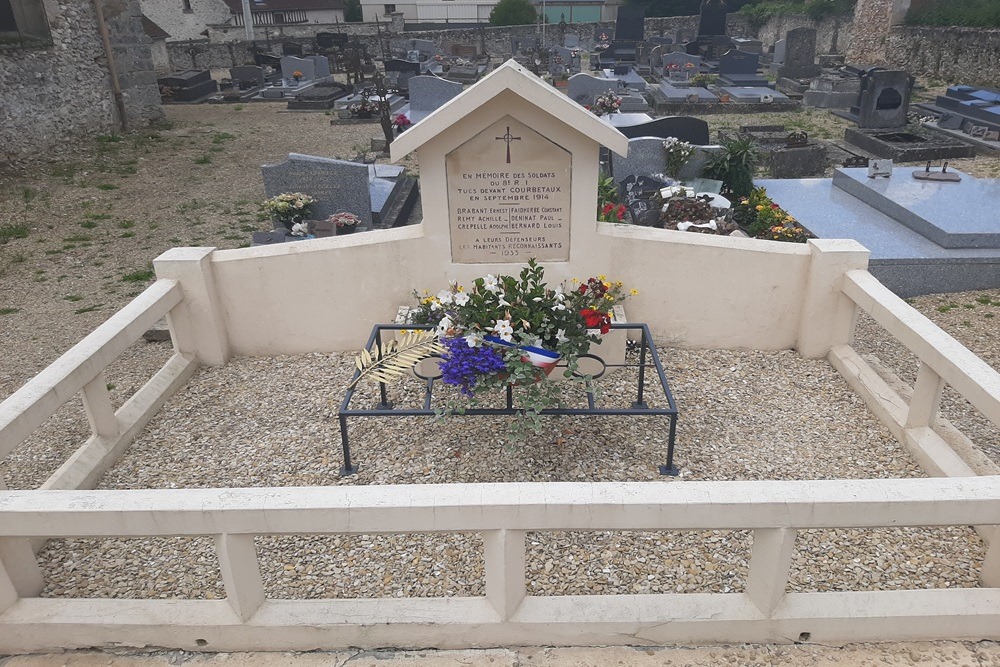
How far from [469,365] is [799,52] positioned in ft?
74.3

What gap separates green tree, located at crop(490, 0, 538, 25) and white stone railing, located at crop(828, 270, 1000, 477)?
118 feet

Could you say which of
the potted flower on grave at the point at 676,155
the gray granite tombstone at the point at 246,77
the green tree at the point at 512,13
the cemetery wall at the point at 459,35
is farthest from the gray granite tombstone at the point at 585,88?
the green tree at the point at 512,13

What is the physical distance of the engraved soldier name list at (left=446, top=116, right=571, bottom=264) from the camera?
465 cm

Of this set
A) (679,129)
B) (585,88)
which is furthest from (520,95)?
(585,88)

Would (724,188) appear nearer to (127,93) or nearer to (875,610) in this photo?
(875,610)

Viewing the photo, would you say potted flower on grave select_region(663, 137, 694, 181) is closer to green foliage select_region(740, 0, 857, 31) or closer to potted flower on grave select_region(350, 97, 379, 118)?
potted flower on grave select_region(350, 97, 379, 118)

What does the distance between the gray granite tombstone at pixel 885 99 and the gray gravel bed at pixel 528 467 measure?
39.8ft

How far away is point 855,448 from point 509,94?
10.5ft

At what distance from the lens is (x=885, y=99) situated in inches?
576

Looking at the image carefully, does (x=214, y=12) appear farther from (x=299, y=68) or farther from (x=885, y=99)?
(x=885, y=99)

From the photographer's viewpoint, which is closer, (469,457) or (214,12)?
(469,457)

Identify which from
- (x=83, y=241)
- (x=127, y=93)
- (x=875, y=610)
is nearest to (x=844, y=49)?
(x=127, y=93)

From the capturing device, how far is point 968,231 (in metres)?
7.11

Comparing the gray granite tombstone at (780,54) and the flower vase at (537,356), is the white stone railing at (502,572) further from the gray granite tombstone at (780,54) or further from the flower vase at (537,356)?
the gray granite tombstone at (780,54)
